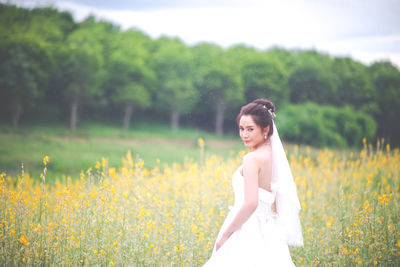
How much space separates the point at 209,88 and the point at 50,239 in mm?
36172

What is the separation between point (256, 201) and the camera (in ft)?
8.86

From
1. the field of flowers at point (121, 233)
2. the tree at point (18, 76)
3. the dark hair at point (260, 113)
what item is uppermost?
the tree at point (18, 76)

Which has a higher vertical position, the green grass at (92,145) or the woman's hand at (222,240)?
the woman's hand at (222,240)

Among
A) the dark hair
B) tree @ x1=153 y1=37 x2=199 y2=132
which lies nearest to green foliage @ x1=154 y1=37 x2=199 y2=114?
tree @ x1=153 y1=37 x2=199 y2=132

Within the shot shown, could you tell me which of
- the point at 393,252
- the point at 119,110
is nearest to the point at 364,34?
the point at 393,252

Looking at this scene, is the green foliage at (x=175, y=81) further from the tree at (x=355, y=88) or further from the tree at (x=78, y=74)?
the tree at (x=355, y=88)

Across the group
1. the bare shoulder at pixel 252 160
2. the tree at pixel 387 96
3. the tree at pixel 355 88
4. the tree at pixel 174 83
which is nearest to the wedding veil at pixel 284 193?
the bare shoulder at pixel 252 160

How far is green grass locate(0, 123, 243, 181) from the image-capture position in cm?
1525

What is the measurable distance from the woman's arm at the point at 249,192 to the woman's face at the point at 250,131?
206 millimetres

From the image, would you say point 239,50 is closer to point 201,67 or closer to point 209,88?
point 201,67

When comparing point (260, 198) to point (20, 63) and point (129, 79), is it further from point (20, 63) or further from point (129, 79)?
point (129, 79)

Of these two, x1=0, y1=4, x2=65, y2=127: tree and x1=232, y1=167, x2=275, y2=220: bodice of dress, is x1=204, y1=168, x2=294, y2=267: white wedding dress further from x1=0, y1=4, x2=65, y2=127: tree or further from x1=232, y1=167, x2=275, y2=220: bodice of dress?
x1=0, y1=4, x2=65, y2=127: tree

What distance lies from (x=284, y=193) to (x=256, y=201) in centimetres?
59

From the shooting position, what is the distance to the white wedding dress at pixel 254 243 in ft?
9.31
